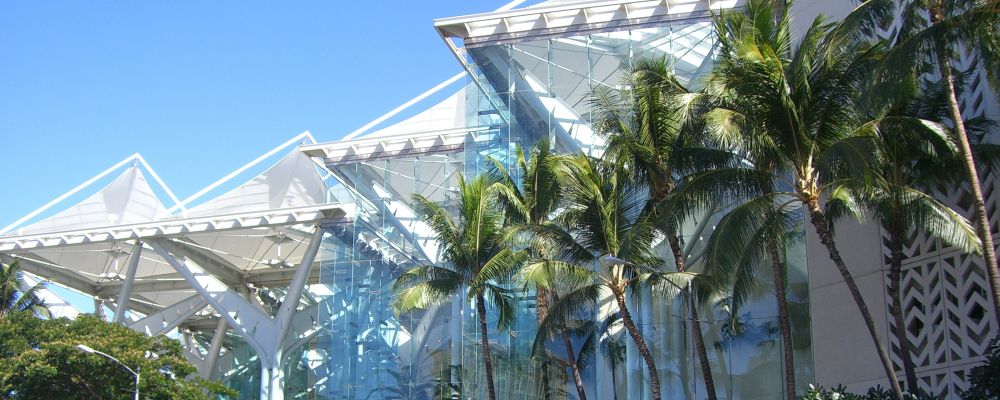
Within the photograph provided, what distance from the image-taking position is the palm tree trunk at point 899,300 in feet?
62.4

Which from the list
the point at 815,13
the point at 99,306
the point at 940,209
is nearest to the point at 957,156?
the point at 940,209

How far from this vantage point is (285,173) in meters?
53.5

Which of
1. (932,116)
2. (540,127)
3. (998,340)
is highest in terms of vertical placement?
(540,127)

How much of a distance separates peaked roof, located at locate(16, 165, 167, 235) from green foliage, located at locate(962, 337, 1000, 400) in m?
42.1

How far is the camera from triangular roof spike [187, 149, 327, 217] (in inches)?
2019

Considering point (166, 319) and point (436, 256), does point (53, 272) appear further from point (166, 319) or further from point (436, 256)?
point (436, 256)

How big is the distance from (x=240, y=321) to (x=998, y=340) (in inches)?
1517

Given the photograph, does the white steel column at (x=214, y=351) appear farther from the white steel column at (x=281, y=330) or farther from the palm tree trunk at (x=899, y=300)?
the palm tree trunk at (x=899, y=300)

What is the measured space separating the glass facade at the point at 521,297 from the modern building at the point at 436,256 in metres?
0.06

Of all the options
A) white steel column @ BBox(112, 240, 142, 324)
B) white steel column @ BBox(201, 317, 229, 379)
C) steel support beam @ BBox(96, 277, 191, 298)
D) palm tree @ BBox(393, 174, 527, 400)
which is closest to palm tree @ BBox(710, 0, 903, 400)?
palm tree @ BBox(393, 174, 527, 400)

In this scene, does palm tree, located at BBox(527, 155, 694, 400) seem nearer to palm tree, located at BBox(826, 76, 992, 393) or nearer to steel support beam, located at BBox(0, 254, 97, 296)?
palm tree, located at BBox(826, 76, 992, 393)

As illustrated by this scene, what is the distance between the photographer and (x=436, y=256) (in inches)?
1593

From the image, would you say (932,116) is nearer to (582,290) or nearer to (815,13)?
(815,13)

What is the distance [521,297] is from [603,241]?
7460 mm
